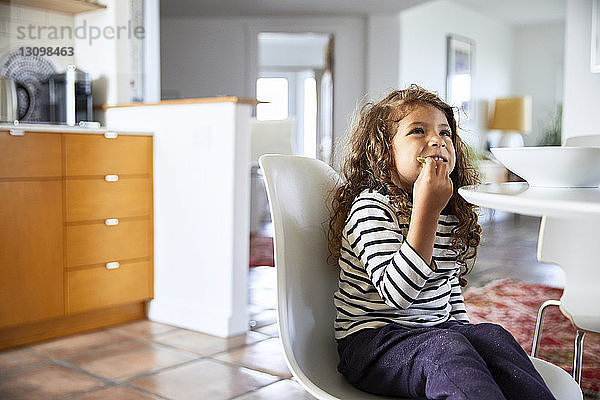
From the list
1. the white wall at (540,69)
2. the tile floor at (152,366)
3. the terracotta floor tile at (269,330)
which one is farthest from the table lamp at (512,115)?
the terracotta floor tile at (269,330)

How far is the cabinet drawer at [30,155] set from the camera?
249cm

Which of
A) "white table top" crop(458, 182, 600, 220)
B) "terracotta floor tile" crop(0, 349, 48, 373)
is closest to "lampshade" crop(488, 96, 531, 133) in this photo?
"terracotta floor tile" crop(0, 349, 48, 373)

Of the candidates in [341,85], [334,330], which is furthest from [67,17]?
[341,85]

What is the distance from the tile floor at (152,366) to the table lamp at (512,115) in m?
5.35

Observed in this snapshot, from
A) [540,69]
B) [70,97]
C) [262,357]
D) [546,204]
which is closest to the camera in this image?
[546,204]

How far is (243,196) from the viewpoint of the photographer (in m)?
2.74

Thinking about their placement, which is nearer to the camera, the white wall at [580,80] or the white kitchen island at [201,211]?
the white kitchen island at [201,211]

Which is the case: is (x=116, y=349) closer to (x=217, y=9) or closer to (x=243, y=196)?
(x=243, y=196)

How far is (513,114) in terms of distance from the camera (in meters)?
7.64

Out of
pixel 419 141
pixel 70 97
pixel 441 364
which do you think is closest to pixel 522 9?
pixel 70 97

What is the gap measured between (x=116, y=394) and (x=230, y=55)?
4.94 m

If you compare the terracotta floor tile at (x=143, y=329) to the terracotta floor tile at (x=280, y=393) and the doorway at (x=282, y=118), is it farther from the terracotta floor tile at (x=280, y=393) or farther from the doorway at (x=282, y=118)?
A: the terracotta floor tile at (x=280, y=393)

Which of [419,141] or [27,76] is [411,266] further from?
[27,76]

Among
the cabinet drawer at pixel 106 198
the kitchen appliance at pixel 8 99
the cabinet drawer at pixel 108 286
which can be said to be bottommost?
the cabinet drawer at pixel 108 286
